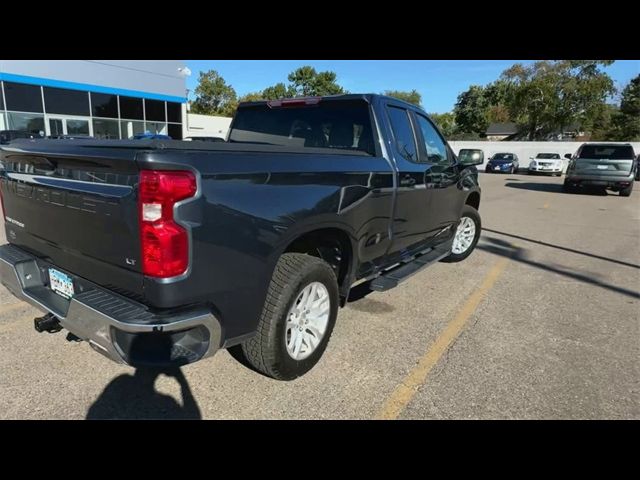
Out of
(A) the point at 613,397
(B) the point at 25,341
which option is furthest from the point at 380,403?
(B) the point at 25,341

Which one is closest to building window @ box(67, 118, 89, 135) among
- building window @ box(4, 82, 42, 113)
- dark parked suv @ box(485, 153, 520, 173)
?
building window @ box(4, 82, 42, 113)

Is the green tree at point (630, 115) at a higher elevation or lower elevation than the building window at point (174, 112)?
higher

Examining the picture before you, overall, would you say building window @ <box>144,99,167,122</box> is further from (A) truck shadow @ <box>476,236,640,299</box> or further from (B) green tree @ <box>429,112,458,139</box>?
(B) green tree @ <box>429,112,458,139</box>

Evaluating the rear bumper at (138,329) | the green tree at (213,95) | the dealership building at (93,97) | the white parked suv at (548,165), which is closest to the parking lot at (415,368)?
the rear bumper at (138,329)

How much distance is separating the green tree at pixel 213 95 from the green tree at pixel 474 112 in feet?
117

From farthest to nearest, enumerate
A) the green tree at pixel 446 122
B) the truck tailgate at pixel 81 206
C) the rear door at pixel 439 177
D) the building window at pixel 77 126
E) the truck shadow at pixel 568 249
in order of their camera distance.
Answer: the green tree at pixel 446 122
the building window at pixel 77 126
the truck shadow at pixel 568 249
the rear door at pixel 439 177
the truck tailgate at pixel 81 206

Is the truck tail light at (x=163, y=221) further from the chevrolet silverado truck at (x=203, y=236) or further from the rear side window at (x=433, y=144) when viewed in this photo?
the rear side window at (x=433, y=144)

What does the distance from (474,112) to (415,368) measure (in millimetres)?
72655

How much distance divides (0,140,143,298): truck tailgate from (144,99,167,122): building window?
2273 cm

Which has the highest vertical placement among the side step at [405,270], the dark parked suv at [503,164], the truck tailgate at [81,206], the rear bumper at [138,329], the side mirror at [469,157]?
the side mirror at [469,157]

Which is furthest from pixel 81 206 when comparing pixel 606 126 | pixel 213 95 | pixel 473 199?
pixel 213 95

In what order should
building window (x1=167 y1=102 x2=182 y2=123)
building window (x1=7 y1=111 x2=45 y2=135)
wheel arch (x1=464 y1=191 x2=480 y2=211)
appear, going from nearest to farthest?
wheel arch (x1=464 y1=191 x2=480 y2=211), building window (x1=7 y1=111 x2=45 y2=135), building window (x1=167 y1=102 x2=182 y2=123)

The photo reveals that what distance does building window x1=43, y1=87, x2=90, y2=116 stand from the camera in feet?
62.9

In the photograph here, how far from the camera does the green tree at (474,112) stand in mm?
68812
